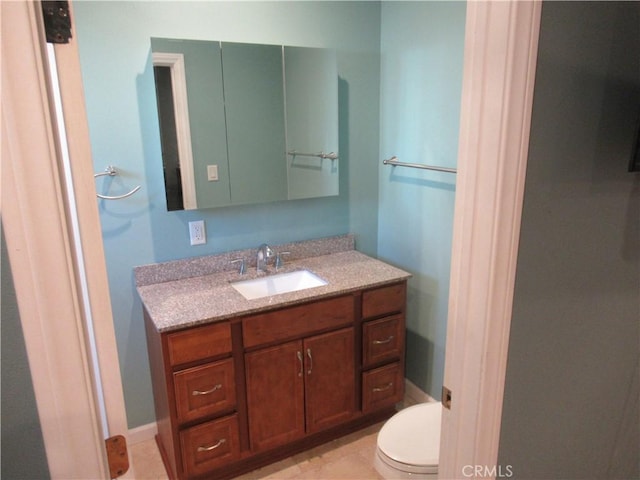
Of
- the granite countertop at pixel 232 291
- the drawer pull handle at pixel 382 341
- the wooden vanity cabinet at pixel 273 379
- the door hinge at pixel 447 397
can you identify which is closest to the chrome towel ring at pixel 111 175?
the granite countertop at pixel 232 291

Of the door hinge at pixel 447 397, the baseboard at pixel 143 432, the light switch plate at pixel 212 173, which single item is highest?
the light switch plate at pixel 212 173

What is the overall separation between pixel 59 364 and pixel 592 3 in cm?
110

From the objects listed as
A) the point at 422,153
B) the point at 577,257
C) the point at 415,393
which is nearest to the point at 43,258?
the point at 577,257

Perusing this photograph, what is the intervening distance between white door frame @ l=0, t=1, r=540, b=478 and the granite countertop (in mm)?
954

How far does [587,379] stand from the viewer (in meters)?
1.15

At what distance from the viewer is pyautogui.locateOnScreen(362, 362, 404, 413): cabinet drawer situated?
222 cm

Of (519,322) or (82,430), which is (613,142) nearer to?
(519,322)

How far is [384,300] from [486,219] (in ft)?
4.32

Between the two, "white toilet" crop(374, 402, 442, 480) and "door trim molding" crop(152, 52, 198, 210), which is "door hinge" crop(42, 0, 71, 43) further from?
"white toilet" crop(374, 402, 442, 480)

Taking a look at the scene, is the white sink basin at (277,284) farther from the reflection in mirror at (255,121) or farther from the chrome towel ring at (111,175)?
the chrome towel ring at (111,175)

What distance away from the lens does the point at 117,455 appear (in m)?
0.78

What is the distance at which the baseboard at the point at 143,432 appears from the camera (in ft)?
7.41

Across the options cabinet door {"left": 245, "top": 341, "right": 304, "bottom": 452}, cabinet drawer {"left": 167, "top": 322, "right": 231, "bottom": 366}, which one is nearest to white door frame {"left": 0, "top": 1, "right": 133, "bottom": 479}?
cabinet drawer {"left": 167, "top": 322, "right": 231, "bottom": 366}

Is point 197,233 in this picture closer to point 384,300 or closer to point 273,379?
point 273,379
